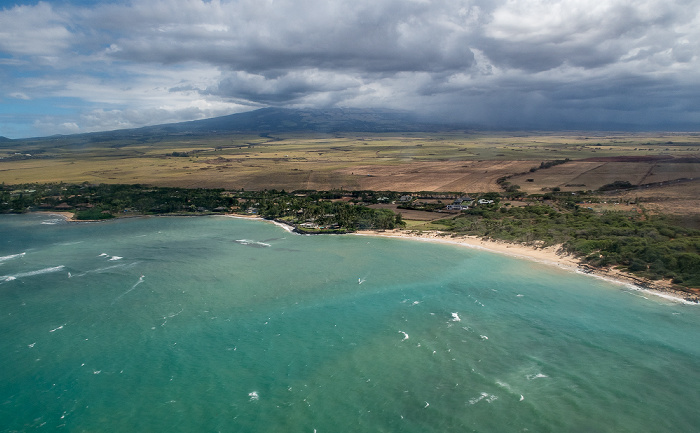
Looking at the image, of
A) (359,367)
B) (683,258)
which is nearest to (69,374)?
(359,367)

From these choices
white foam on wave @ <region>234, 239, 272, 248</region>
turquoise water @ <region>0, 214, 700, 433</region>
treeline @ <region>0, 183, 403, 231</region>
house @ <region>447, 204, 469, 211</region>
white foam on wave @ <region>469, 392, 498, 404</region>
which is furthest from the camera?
house @ <region>447, 204, 469, 211</region>

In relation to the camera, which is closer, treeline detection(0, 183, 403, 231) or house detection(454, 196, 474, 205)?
treeline detection(0, 183, 403, 231)

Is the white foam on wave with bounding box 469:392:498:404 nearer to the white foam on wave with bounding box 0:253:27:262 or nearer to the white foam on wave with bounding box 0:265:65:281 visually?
the white foam on wave with bounding box 0:265:65:281

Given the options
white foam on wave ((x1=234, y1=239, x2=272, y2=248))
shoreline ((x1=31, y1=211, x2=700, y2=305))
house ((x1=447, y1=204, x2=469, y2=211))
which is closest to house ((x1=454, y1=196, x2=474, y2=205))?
house ((x1=447, y1=204, x2=469, y2=211))

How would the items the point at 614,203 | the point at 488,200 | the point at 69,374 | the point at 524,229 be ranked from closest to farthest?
the point at 69,374 → the point at 524,229 → the point at 614,203 → the point at 488,200

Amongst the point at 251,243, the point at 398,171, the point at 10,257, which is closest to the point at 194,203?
the point at 251,243

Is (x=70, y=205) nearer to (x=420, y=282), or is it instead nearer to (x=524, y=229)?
(x=420, y=282)
